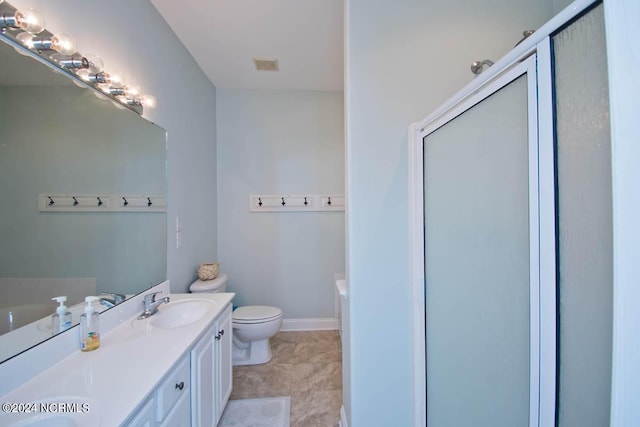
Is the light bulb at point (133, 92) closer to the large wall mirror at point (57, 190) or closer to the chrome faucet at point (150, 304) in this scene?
the large wall mirror at point (57, 190)

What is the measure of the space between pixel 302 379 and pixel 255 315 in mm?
638

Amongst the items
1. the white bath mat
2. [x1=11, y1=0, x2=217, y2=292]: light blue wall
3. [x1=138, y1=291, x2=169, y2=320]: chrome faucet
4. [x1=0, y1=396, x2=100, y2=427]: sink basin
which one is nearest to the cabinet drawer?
[x1=0, y1=396, x2=100, y2=427]: sink basin

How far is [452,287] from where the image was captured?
1001 millimetres

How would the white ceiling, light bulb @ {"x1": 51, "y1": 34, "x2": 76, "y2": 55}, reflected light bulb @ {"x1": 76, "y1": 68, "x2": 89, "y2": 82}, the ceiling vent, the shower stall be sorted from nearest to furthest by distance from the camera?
the shower stall
light bulb @ {"x1": 51, "y1": 34, "x2": 76, "y2": 55}
reflected light bulb @ {"x1": 76, "y1": 68, "x2": 89, "y2": 82}
the white ceiling
the ceiling vent

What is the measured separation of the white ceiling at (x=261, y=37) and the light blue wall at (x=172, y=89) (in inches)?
5.5

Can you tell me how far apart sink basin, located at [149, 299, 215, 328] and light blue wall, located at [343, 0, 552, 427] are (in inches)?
36.9

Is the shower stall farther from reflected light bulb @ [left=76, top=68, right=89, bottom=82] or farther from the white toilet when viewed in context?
reflected light bulb @ [left=76, top=68, right=89, bottom=82]

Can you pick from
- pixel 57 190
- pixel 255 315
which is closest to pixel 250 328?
pixel 255 315

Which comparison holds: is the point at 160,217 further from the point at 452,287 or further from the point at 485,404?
the point at 485,404

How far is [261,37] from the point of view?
190 centimetres

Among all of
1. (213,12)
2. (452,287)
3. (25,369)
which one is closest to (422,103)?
(452,287)

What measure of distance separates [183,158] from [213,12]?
41.5 inches

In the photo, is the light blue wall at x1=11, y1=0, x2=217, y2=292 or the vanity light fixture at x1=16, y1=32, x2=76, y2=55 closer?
the vanity light fixture at x1=16, y1=32, x2=76, y2=55

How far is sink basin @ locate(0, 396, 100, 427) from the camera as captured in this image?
67 cm
